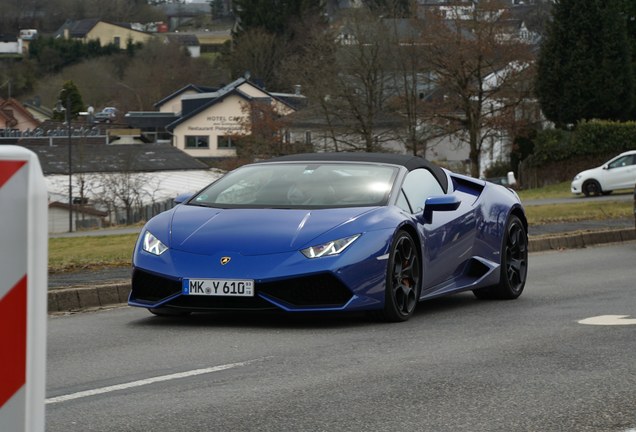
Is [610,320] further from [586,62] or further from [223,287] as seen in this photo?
[586,62]

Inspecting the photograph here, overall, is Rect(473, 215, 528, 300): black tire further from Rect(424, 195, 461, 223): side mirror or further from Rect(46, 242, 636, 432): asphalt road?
Rect(424, 195, 461, 223): side mirror

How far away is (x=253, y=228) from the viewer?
32.0 ft

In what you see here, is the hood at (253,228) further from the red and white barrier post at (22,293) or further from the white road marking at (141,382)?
the red and white barrier post at (22,293)

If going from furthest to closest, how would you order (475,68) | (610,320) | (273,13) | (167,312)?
(273,13)
(475,68)
(167,312)
(610,320)

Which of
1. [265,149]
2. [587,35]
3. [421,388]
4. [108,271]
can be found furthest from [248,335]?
[265,149]

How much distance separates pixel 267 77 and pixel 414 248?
12520 centimetres

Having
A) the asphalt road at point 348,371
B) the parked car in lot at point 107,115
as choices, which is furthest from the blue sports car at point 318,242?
the parked car in lot at point 107,115

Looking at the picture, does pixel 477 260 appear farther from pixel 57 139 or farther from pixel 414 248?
pixel 57 139

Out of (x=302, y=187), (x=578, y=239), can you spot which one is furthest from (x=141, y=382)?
(x=578, y=239)

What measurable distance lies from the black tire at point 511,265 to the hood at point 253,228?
2245 millimetres

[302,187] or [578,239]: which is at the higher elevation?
[302,187]

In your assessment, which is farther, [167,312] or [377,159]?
[377,159]

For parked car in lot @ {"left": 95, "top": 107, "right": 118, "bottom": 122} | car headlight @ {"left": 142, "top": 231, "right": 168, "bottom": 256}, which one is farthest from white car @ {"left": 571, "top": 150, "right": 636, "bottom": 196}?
parked car in lot @ {"left": 95, "top": 107, "right": 118, "bottom": 122}

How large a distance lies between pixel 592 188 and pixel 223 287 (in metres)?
42.8
